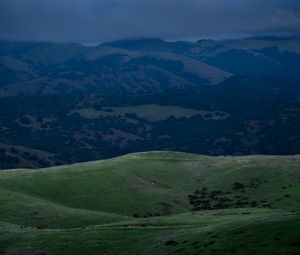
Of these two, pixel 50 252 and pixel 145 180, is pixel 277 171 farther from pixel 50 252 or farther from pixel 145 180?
pixel 50 252

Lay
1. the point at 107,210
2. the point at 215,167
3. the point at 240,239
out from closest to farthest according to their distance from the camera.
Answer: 1. the point at 240,239
2. the point at 107,210
3. the point at 215,167

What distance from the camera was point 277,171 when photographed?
14125 cm

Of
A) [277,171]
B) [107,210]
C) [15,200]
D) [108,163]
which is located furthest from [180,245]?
[108,163]

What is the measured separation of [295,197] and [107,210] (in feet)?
134

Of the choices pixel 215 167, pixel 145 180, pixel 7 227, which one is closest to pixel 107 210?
pixel 145 180

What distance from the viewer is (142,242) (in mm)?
54375

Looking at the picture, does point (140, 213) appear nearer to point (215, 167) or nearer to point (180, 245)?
point (215, 167)

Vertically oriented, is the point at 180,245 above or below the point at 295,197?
above

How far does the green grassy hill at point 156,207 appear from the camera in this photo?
49906mm

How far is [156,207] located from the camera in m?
118

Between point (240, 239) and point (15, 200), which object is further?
point (15, 200)

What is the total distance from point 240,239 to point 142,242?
11928 mm

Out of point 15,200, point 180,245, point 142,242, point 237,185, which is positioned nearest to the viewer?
point 180,245

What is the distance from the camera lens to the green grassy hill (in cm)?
4991
